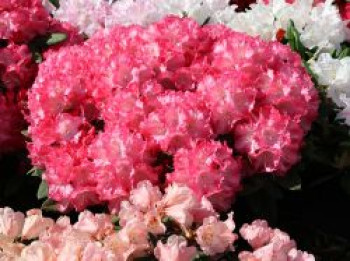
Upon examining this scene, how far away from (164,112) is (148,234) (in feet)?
1.76

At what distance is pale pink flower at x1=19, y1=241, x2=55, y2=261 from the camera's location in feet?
6.58

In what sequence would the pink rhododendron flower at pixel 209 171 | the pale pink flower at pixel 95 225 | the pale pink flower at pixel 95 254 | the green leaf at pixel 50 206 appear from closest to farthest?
the pale pink flower at pixel 95 254 < the pale pink flower at pixel 95 225 < the pink rhododendron flower at pixel 209 171 < the green leaf at pixel 50 206

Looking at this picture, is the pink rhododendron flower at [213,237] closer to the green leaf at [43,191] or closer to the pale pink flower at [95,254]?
the pale pink flower at [95,254]

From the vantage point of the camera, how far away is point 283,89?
2.70m

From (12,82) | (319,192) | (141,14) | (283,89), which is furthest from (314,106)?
(12,82)

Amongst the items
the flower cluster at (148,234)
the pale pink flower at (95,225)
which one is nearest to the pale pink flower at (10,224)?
the flower cluster at (148,234)

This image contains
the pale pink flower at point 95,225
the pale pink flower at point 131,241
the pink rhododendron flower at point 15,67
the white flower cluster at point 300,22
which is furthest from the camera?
the white flower cluster at point 300,22

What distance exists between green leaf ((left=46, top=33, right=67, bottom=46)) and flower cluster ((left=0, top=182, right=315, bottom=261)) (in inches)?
46.2

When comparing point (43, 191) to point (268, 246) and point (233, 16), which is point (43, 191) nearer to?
point (268, 246)

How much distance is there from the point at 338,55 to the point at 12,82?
1.27 metres

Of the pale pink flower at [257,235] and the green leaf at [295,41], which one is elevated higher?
the pale pink flower at [257,235]

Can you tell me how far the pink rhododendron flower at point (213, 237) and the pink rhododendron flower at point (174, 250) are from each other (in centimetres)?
6

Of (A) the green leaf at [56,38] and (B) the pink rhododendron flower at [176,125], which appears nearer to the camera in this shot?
(B) the pink rhododendron flower at [176,125]

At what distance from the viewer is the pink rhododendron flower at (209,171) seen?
249 centimetres
